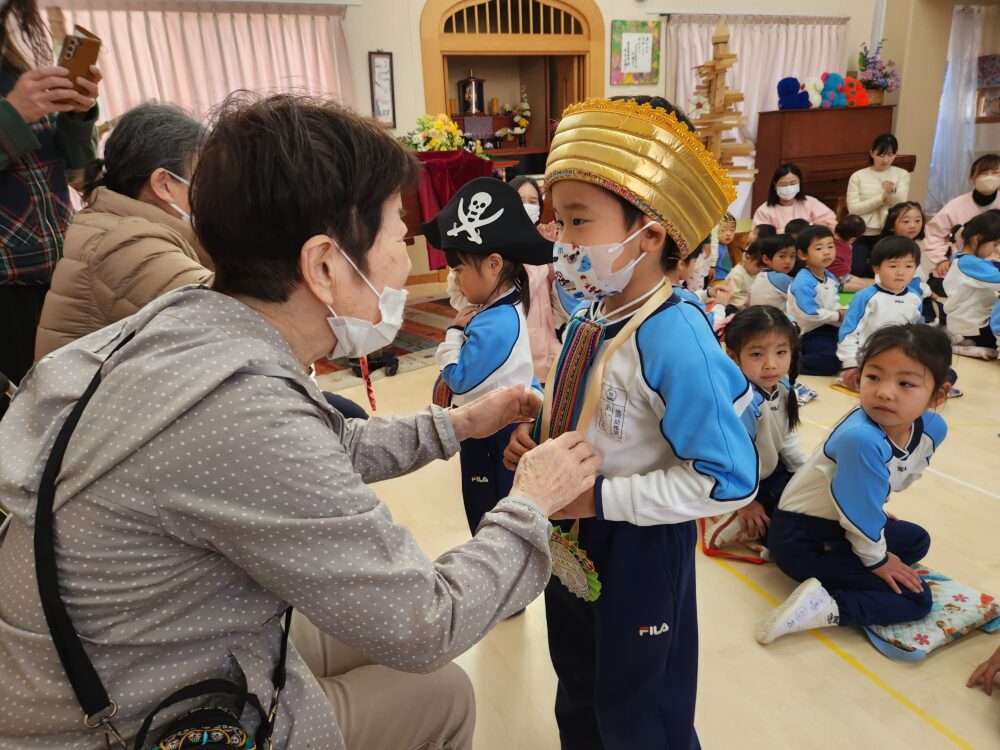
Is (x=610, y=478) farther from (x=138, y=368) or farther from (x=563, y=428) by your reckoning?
(x=138, y=368)

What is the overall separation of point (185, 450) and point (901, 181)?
7.22 meters

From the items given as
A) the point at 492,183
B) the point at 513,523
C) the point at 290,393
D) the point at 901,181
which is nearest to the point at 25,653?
the point at 290,393

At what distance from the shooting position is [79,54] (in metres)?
1.75

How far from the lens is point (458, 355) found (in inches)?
72.8

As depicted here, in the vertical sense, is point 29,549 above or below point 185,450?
below

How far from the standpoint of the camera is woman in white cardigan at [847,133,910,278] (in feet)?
20.4

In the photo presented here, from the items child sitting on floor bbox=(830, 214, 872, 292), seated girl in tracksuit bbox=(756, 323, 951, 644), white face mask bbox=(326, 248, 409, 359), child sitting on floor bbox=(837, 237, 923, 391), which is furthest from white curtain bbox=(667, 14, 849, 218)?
white face mask bbox=(326, 248, 409, 359)

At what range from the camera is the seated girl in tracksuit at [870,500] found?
68.5 inches

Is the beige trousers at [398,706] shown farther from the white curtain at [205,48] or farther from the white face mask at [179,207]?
the white curtain at [205,48]

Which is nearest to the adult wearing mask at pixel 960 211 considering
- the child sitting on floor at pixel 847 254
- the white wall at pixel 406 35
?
the child sitting on floor at pixel 847 254

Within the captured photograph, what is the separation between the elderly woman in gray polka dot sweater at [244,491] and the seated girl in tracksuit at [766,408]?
4.97 ft

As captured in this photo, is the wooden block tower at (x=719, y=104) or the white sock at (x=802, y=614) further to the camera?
the wooden block tower at (x=719, y=104)

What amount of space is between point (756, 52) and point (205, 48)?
6466 millimetres

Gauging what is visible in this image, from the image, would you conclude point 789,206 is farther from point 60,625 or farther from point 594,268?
point 60,625
